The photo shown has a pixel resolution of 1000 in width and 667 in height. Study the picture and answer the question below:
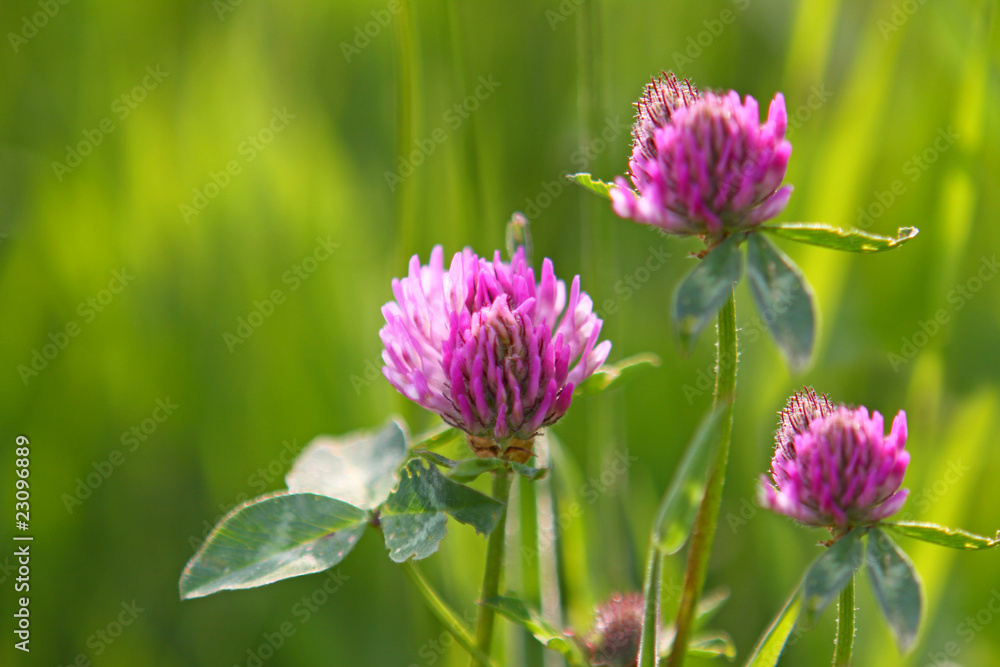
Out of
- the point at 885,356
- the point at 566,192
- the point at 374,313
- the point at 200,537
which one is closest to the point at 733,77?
the point at 566,192

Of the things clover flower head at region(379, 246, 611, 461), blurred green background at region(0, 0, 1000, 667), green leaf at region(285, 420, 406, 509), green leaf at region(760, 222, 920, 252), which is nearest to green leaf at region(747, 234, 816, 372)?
green leaf at region(760, 222, 920, 252)

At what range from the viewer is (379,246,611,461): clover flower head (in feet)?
2.04

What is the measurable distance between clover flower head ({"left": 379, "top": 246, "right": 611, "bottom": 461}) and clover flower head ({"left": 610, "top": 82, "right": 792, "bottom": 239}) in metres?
0.09

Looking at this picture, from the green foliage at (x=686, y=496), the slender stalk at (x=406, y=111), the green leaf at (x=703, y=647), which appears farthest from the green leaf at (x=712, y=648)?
the slender stalk at (x=406, y=111)

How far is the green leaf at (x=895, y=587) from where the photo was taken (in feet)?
1.71

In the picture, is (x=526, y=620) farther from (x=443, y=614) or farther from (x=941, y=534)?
(x=941, y=534)

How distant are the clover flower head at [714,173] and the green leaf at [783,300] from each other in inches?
1.0

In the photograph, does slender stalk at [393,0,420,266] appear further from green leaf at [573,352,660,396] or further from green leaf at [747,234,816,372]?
green leaf at [747,234,816,372]

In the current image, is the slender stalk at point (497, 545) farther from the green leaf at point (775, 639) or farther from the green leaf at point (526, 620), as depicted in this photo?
the green leaf at point (775, 639)

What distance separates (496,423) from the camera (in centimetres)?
63

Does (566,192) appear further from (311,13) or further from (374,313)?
(311,13)

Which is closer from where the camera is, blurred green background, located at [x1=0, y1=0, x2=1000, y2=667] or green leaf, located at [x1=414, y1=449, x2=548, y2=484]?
green leaf, located at [x1=414, y1=449, x2=548, y2=484]

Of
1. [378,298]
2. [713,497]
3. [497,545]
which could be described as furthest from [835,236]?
[378,298]

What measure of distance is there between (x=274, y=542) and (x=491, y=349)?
0.23m
